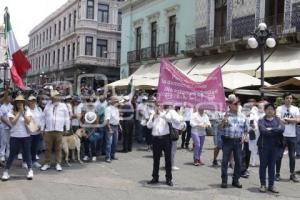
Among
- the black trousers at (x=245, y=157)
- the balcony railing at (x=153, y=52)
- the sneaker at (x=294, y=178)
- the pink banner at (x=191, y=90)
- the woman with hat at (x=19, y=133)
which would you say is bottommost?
the sneaker at (x=294, y=178)

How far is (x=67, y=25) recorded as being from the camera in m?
55.1

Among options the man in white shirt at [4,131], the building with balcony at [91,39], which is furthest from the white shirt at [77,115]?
the building with balcony at [91,39]

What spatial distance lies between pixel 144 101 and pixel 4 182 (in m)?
7.32

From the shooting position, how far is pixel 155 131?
9469mm

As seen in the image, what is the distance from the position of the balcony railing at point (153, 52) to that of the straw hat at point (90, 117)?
58.7ft

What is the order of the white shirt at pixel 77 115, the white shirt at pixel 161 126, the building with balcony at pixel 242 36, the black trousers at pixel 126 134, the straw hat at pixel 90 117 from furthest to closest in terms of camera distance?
the building with balcony at pixel 242 36, the black trousers at pixel 126 134, the white shirt at pixel 77 115, the straw hat at pixel 90 117, the white shirt at pixel 161 126

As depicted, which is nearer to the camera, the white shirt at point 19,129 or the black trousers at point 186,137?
the white shirt at point 19,129

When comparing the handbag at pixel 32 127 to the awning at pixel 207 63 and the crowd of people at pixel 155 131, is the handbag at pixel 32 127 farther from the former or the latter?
the awning at pixel 207 63

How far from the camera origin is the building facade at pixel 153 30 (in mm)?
29547

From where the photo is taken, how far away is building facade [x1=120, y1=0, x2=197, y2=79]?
29547mm

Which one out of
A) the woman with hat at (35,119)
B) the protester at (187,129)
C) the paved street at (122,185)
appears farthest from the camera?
the protester at (187,129)

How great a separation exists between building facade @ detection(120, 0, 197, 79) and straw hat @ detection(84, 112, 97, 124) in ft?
53.8

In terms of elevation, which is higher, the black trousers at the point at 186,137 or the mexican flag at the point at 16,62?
the mexican flag at the point at 16,62

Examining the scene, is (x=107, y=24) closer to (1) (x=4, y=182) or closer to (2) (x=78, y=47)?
(2) (x=78, y=47)
